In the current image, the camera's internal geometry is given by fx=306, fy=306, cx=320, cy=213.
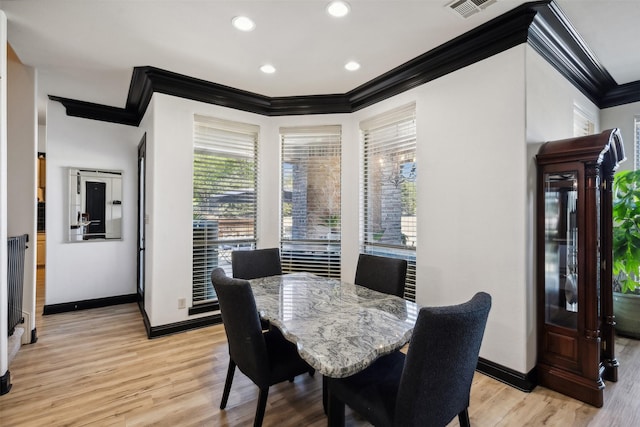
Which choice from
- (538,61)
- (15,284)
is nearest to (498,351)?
(538,61)

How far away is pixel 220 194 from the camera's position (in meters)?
3.78

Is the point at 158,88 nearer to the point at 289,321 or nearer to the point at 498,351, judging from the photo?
the point at 289,321

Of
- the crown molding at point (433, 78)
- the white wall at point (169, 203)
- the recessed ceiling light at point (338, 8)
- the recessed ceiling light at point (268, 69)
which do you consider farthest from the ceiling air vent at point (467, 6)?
the white wall at point (169, 203)

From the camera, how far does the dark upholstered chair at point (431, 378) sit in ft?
3.93

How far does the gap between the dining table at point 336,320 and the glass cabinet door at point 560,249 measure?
131 centimetres

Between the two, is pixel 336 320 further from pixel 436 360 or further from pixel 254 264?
pixel 254 264

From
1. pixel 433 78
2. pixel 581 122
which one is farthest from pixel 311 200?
pixel 581 122

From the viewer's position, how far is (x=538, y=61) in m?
2.46

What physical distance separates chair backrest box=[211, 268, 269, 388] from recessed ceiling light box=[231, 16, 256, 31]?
76.7 inches

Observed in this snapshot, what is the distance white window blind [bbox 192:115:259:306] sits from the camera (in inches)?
143

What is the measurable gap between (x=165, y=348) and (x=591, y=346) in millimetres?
3616

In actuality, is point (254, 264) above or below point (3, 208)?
below

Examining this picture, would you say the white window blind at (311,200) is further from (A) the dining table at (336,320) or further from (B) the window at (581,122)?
(B) the window at (581,122)

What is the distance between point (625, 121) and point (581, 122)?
763 mm
